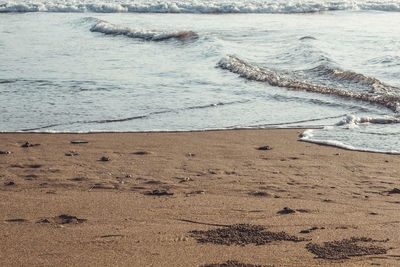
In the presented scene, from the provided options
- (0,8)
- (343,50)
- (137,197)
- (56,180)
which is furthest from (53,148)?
(0,8)

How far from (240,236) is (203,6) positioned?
1100 inches

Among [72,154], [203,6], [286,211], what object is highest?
[203,6]

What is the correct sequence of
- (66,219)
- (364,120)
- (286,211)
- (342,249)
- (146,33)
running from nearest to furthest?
(342,249)
(66,219)
(286,211)
(364,120)
(146,33)

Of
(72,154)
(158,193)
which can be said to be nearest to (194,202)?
(158,193)

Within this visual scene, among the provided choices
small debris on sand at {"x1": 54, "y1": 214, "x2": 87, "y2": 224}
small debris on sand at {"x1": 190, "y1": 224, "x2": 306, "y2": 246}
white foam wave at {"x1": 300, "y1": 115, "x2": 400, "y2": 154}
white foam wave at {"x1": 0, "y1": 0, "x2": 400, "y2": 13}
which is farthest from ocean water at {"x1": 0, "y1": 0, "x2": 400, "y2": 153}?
white foam wave at {"x1": 0, "y1": 0, "x2": 400, "y2": 13}

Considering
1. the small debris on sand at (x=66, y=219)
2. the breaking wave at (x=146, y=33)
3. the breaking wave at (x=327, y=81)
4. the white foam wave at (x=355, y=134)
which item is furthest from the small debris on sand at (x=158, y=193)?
the breaking wave at (x=146, y=33)

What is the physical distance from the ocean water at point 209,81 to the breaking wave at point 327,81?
0.06 feet

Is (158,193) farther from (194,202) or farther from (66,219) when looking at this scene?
(66,219)

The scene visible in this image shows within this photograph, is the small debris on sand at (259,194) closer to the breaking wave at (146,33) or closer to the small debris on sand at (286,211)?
the small debris on sand at (286,211)

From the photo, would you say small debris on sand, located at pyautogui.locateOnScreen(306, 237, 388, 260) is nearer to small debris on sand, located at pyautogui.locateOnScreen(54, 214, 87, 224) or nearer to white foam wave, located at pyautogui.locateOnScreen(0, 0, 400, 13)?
small debris on sand, located at pyautogui.locateOnScreen(54, 214, 87, 224)

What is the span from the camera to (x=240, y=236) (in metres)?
3.45

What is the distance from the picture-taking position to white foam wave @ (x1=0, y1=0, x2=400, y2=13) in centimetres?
2945

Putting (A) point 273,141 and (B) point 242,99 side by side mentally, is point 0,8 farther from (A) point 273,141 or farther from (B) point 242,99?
(A) point 273,141

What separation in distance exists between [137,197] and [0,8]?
2784cm
